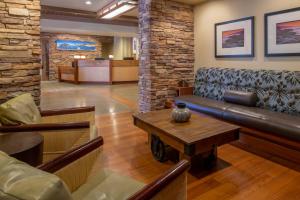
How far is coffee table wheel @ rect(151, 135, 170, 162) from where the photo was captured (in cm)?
253

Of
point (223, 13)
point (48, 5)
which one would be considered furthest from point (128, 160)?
point (48, 5)

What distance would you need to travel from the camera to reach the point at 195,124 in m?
2.43

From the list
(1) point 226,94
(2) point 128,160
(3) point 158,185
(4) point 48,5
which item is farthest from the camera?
(4) point 48,5

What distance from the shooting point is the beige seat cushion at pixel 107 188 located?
1229 millimetres

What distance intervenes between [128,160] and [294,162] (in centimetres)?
182

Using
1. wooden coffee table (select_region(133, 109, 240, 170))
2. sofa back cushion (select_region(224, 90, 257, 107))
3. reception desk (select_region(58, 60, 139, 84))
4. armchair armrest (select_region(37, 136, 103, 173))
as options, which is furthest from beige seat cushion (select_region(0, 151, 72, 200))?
reception desk (select_region(58, 60, 139, 84))

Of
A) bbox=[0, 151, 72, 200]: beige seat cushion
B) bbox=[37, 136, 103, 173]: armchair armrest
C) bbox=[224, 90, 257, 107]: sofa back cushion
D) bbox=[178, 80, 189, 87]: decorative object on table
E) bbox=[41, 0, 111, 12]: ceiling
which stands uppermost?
bbox=[41, 0, 111, 12]: ceiling

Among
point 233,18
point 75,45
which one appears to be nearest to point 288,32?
point 233,18

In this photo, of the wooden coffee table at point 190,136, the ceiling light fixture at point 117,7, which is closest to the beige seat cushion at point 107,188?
the wooden coffee table at point 190,136

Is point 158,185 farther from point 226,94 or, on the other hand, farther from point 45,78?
point 45,78

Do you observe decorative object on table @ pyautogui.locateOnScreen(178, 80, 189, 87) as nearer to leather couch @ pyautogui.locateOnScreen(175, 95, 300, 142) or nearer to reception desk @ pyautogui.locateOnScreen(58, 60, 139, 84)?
leather couch @ pyautogui.locateOnScreen(175, 95, 300, 142)

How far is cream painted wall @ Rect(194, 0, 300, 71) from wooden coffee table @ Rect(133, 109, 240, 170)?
166cm

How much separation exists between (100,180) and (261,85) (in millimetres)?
2860

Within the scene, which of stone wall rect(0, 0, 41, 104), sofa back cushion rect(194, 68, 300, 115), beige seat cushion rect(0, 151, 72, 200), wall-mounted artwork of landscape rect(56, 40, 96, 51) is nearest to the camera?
beige seat cushion rect(0, 151, 72, 200)
